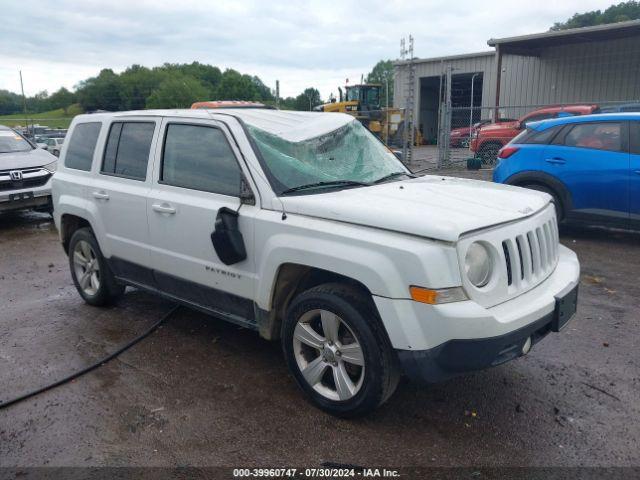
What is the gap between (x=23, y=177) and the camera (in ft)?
32.4

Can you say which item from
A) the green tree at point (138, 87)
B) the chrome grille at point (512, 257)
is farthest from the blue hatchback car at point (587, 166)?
the green tree at point (138, 87)

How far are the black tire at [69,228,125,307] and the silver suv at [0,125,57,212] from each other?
5156 millimetres

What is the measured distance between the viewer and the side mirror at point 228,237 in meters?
3.67

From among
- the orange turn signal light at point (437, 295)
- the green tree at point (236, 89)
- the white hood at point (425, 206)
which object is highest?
the green tree at point (236, 89)

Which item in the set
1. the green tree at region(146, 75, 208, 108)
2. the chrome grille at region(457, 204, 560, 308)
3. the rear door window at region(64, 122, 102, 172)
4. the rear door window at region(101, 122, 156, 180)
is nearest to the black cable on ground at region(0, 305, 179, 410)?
the rear door window at region(101, 122, 156, 180)

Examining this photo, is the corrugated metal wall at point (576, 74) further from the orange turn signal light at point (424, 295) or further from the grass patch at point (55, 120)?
the orange turn signal light at point (424, 295)

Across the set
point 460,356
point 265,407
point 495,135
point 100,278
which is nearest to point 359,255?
point 460,356

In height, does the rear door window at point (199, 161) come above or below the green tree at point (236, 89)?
below

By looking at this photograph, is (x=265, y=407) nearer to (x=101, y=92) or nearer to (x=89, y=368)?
(x=89, y=368)

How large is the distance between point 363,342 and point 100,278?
10.3ft

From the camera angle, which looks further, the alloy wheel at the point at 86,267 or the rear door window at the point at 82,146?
the alloy wheel at the point at 86,267

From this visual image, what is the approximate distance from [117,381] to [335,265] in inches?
75.0

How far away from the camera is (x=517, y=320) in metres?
2.97

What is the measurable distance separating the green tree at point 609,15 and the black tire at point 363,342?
53.0 metres
